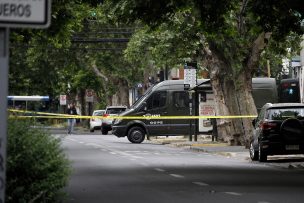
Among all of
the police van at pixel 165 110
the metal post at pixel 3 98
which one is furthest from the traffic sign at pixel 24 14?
the police van at pixel 165 110

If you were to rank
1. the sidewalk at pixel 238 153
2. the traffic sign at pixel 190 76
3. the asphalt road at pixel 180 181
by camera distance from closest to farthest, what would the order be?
the asphalt road at pixel 180 181 < the sidewalk at pixel 238 153 < the traffic sign at pixel 190 76

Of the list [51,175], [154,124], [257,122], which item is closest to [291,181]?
[257,122]

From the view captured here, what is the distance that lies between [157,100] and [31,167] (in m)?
27.1

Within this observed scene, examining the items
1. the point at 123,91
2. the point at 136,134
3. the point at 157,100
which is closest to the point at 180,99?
the point at 157,100

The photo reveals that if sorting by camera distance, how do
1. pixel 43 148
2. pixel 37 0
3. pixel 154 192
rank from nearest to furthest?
pixel 37 0
pixel 43 148
pixel 154 192

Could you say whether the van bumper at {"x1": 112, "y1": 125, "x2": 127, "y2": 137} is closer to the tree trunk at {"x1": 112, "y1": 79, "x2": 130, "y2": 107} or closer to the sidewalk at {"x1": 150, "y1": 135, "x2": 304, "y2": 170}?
the sidewalk at {"x1": 150, "y1": 135, "x2": 304, "y2": 170}

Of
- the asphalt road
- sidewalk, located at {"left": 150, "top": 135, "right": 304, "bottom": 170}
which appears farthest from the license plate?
the asphalt road

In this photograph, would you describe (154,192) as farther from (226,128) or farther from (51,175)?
(226,128)

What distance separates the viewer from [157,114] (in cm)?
3562

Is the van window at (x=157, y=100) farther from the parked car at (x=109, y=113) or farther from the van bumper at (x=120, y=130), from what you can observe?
the parked car at (x=109, y=113)

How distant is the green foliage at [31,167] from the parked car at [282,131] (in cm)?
1337

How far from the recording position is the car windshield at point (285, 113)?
22.0 m

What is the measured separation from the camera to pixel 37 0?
5359mm

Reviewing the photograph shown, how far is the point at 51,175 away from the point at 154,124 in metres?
26.7
